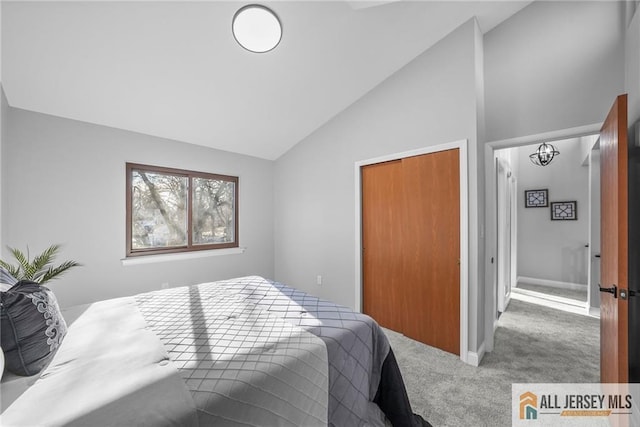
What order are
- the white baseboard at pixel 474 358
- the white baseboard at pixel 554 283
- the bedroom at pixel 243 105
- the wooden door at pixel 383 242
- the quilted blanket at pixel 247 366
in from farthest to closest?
the white baseboard at pixel 554 283 → the wooden door at pixel 383 242 → the white baseboard at pixel 474 358 → the bedroom at pixel 243 105 → the quilted blanket at pixel 247 366


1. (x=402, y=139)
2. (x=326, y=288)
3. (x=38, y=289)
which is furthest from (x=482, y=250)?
(x=38, y=289)

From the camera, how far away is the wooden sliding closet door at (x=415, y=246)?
2469 millimetres

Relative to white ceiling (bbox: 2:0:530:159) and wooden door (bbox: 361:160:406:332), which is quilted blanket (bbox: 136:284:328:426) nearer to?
wooden door (bbox: 361:160:406:332)

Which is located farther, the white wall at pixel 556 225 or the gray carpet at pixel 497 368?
the white wall at pixel 556 225

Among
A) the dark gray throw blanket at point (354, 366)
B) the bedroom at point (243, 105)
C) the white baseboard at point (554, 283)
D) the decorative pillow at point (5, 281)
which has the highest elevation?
the bedroom at point (243, 105)

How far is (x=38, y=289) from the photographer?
1.28 m

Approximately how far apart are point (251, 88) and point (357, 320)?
2.57 m

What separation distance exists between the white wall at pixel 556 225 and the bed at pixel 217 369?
4946 millimetres

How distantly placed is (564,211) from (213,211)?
6105mm

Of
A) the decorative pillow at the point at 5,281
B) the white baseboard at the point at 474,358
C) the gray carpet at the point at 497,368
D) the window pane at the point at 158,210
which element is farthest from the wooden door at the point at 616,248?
the window pane at the point at 158,210

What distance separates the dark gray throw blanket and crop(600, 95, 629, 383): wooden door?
1.16m

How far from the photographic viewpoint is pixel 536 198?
16.3 feet

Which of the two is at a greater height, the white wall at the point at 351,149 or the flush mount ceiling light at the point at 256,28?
the flush mount ceiling light at the point at 256,28

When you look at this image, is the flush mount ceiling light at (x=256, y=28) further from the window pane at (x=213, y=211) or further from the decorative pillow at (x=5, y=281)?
the decorative pillow at (x=5, y=281)
